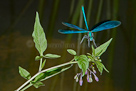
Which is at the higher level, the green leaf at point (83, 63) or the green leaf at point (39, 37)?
the green leaf at point (39, 37)

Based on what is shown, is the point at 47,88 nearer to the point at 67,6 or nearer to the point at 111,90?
the point at 111,90

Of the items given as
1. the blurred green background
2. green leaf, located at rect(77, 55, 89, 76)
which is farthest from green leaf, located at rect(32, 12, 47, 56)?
the blurred green background

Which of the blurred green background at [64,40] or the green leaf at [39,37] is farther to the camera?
the blurred green background at [64,40]

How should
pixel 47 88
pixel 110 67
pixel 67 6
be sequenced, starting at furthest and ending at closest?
pixel 67 6, pixel 110 67, pixel 47 88

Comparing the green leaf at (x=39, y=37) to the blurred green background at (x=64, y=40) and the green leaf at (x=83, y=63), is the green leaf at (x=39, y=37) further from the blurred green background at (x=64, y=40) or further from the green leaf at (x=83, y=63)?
the blurred green background at (x=64, y=40)

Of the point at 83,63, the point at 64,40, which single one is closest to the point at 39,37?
the point at 83,63

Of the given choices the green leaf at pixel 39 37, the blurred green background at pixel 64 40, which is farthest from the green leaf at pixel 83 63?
the blurred green background at pixel 64 40

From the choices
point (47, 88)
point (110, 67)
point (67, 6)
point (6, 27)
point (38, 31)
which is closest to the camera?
point (38, 31)

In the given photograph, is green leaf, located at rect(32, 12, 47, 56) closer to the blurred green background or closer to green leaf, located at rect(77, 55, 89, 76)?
green leaf, located at rect(77, 55, 89, 76)

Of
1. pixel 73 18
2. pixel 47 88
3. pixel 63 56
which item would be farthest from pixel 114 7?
pixel 47 88
